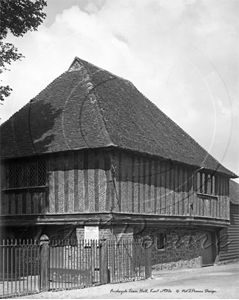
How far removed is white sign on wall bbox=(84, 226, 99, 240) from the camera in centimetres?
1775

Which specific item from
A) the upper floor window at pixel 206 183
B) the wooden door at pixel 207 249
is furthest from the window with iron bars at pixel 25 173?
the wooden door at pixel 207 249

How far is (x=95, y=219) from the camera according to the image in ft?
58.2

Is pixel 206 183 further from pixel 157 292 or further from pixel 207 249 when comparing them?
pixel 157 292

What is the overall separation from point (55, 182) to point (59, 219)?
51.1 inches

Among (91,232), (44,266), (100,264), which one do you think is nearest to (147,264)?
(91,232)

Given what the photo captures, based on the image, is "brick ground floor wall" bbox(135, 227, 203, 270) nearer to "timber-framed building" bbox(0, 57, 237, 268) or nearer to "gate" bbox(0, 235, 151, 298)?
"timber-framed building" bbox(0, 57, 237, 268)

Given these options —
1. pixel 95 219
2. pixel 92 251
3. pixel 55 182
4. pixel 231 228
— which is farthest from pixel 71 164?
pixel 231 228

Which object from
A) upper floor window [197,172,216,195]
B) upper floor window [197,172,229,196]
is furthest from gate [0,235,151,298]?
upper floor window [197,172,229,196]

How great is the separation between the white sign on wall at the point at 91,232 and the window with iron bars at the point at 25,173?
2.41m

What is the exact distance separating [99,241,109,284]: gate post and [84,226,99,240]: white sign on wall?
1911mm

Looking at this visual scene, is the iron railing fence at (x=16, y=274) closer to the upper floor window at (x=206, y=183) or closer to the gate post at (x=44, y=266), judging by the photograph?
the gate post at (x=44, y=266)

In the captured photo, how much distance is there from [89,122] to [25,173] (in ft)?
9.99

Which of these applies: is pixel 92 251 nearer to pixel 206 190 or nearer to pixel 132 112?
pixel 132 112

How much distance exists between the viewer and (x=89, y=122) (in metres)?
19.0
